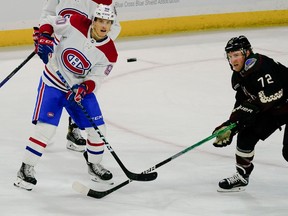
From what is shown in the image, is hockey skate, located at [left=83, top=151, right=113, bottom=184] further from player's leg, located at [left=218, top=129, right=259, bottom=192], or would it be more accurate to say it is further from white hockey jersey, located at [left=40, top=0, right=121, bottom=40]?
white hockey jersey, located at [left=40, top=0, right=121, bottom=40]

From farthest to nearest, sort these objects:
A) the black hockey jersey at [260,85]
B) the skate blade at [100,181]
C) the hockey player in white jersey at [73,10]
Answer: the hockey player in white jersey at [73,10]
the skate blade at [100,181]
the black hockey jersey at [260,85]

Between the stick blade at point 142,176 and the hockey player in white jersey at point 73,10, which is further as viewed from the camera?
the hockey player in white jersey at point 73,10

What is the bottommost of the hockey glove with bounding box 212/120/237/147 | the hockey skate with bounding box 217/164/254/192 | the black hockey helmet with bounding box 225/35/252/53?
the hockey skate with bounding box 217/164/254/192

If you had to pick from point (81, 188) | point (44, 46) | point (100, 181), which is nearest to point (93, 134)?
point (100, 181)

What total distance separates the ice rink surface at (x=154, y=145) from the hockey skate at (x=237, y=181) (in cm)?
4

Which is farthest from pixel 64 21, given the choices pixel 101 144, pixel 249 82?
pixel 249 82

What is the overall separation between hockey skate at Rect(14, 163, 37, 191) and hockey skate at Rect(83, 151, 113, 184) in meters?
0.33

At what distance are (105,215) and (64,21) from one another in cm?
Result: 99

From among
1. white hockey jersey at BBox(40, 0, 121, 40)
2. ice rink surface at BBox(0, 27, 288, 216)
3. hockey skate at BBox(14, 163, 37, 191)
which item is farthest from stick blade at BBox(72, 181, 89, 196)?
white hockey jersey at BBox(40, 0, 121, 40)

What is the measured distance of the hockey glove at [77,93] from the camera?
3469mm

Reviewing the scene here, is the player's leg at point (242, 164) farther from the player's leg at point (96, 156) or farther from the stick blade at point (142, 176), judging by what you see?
the player's leg at point (96, 156)

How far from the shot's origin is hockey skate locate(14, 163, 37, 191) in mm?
3498

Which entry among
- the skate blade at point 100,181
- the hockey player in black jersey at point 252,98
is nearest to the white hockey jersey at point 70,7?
the skate blade at point 100,181

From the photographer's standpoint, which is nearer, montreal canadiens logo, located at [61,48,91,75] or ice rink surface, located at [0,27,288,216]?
ice rink surface, located at [0,27,288,216]
